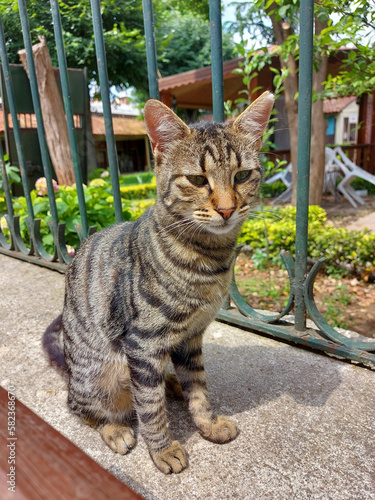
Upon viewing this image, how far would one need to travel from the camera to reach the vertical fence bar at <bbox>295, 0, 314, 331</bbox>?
152 cm

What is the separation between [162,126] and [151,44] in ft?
2.71

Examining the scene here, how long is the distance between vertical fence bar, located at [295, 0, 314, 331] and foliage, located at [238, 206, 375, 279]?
210 cm

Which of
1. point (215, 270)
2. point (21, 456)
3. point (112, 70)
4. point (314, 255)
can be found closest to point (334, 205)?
point (314, 255)

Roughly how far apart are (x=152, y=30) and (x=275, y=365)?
178 cm

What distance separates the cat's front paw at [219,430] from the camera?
1.36m

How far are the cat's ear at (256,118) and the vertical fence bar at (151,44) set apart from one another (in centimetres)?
63

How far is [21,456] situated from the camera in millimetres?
515

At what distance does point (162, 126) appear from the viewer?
1.35 metres

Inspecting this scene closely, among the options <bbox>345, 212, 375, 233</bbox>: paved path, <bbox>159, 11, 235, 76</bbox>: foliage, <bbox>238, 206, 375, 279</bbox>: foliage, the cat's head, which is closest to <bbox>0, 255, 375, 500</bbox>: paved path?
the cat's head

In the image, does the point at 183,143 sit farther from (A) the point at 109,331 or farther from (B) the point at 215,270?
(A) the point at 109,331

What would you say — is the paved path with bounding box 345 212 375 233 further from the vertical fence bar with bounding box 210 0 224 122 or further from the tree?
the vertical fence bar with bounding box 210 0 224 122

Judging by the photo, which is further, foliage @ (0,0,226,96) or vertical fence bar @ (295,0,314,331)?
foliage @ (0,0,226,96)

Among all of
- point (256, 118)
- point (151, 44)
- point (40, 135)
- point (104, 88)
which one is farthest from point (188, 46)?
point (256, 118)

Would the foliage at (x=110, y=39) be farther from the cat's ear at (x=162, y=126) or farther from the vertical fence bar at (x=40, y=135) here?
the cat's ear at (x=162, y=126)
